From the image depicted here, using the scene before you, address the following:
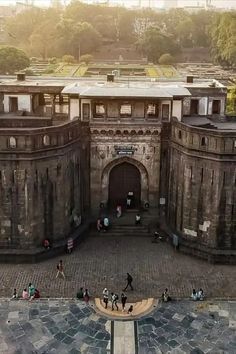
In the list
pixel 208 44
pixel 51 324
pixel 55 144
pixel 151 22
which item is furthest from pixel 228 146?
pixel 151 22

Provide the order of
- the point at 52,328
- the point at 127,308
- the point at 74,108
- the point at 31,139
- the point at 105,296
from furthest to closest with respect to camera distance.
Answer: the point at 74,108, the point at 31,139, the point at 105,296, the point at 127,308, the point at 52,328

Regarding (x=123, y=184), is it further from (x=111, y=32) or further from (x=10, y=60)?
(x=111, y=32)

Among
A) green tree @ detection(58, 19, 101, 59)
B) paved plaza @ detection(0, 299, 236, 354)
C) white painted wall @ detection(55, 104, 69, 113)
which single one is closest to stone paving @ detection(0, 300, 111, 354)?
paved plaza @ detection(0, 299, 236, 354)

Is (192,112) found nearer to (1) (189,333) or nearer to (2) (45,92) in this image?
(2) (45,92)

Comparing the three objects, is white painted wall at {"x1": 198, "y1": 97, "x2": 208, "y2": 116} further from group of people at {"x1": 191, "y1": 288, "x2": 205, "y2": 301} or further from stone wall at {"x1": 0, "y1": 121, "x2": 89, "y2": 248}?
group of people at {"x1": 191, "y1": 288, "x2": 205, "y2": 301}

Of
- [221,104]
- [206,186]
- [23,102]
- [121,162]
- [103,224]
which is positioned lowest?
[103,224]

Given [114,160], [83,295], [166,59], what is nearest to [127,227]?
[114,160]

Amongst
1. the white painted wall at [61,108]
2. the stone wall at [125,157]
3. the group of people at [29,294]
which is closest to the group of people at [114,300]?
the group of people at [29,294]
